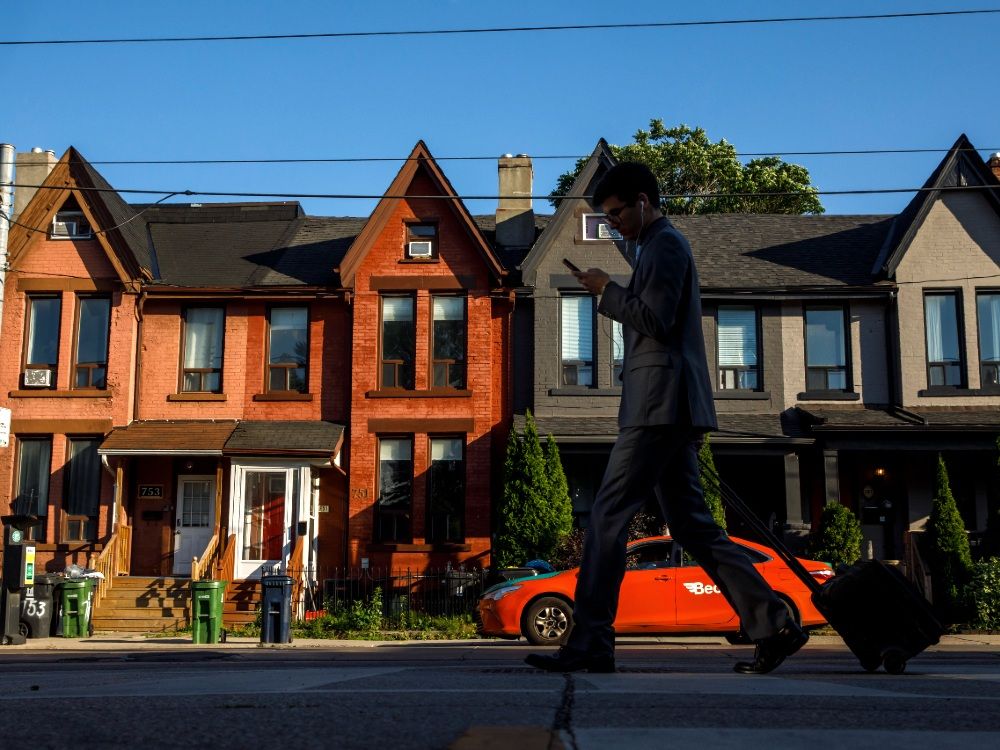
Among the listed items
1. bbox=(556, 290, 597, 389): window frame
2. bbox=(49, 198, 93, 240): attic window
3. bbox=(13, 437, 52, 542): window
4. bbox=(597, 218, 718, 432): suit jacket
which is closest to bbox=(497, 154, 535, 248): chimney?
bbox=(556, 290, 597, 389): window frame

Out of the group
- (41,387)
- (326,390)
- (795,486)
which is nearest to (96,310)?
(41,387)

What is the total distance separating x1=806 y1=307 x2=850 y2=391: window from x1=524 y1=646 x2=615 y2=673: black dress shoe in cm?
2002

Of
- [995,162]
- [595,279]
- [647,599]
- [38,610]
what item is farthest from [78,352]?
[595,279]

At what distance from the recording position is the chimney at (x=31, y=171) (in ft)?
86.3

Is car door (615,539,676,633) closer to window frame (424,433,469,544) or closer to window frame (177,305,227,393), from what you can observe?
window frame (424,433,469,544)

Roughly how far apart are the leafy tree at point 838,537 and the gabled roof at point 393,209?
27.7ft

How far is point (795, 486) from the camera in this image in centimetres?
2292

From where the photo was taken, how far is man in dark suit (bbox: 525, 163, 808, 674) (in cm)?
510

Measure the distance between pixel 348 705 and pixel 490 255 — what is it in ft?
67.4

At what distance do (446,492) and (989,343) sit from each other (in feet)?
39.5

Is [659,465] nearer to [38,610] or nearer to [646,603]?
[646,603]

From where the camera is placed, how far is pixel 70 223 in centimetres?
2503

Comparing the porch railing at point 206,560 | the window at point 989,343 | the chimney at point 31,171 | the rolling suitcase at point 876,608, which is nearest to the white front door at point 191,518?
the porch railing at point 206,560

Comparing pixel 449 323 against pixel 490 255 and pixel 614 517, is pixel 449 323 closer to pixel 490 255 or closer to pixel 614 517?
pixel 490 255
